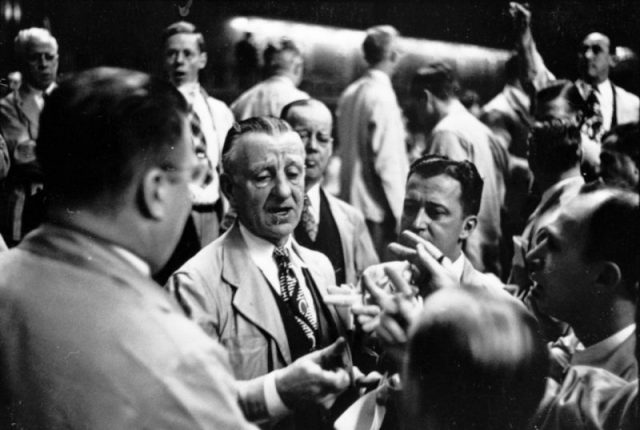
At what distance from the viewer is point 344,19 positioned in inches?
60.6

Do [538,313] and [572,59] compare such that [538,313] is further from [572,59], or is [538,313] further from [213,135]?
[213,135]

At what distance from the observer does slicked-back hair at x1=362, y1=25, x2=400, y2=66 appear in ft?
5.01

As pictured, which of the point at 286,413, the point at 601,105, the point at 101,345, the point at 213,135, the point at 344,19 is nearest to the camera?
the point at 101,345

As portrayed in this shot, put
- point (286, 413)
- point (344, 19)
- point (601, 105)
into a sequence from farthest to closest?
point (344, 19) → point (601, 105) → point (286, 413)

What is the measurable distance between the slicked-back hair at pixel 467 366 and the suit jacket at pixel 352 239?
0.40 metres

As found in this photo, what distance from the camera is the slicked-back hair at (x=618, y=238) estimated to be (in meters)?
1.22

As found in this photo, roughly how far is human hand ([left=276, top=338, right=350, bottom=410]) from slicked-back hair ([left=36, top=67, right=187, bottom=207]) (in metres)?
0.33

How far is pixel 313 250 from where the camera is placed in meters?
1.36

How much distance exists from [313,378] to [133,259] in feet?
0.94

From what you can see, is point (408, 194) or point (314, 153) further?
point (314, 153)

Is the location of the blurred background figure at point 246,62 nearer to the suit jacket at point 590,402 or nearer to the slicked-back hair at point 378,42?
the slicked-back hair at point 378,42

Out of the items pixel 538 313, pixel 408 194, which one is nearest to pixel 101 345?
pixel 408 194

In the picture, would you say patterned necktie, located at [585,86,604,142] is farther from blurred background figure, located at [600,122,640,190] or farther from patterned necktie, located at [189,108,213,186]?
patterned necktie, located at [189,108,213,186]

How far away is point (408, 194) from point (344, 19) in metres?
0.39
